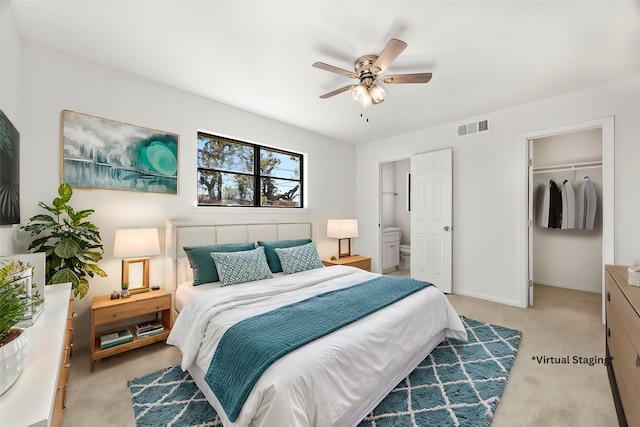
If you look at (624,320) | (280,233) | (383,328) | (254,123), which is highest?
(254,123)

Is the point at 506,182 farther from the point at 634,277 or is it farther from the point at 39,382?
the point at 39,382

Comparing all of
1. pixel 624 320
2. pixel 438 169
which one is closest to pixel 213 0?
pixel 624 320

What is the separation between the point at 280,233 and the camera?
12.5 feet

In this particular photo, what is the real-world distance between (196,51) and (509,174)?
3871 mm

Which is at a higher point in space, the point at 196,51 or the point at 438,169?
the point at 196,51

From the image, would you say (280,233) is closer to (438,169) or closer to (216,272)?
(216,272)

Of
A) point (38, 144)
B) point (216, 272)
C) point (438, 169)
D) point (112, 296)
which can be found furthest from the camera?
point (438, 169)

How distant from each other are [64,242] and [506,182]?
4727 mm

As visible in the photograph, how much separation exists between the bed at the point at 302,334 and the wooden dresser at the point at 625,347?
995 mm

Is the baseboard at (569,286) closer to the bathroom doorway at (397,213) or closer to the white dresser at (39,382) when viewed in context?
the bathroom doorway at (397,213)

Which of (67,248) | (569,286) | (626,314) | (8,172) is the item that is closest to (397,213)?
(569,286)

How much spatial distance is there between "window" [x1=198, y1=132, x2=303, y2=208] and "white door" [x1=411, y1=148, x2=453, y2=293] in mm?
1921

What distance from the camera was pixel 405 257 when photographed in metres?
5.87

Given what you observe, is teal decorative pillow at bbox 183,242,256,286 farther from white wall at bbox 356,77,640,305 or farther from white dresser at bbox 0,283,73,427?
white wall at bbox 356,77,640,305
